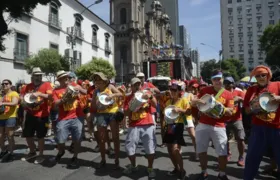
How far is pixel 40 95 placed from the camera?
19.8ft

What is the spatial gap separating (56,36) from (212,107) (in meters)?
24.1

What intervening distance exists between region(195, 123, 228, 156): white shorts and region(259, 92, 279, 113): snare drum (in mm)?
998

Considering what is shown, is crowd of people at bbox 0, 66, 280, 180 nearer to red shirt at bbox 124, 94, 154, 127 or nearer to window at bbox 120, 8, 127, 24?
red shirt at bbox 124, 94, 154, 127

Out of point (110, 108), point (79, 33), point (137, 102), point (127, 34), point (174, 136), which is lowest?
point (174, 136)

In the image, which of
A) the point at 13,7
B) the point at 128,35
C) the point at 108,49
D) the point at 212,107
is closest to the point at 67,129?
the point at 212,107

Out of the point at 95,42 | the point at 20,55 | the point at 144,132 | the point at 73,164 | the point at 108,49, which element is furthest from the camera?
the point at 108,49

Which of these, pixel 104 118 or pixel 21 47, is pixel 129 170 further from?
pixel 21 47

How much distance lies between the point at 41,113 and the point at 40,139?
59cm

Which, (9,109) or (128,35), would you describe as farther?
(128,35)

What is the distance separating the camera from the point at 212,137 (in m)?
4.86

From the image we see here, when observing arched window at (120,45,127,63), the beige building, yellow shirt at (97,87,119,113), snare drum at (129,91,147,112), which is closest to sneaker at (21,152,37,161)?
yellow shirt at (97,87,119,113)

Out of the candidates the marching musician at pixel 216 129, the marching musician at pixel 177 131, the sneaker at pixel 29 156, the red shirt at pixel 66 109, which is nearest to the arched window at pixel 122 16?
the sneaker at pixel 29 156

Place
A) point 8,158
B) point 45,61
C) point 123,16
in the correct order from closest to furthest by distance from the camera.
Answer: point 8,158
point 45,61
point 123,16

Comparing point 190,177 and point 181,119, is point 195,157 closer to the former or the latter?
point 190,177
